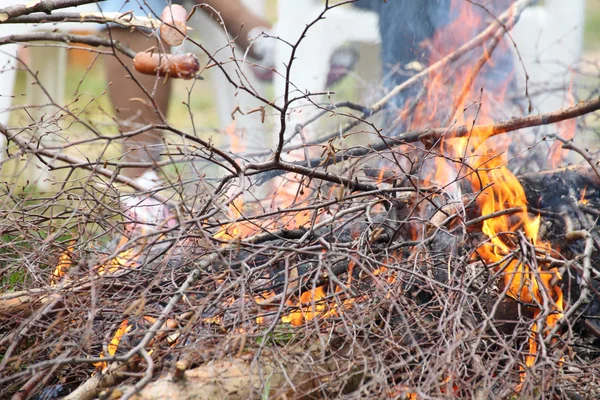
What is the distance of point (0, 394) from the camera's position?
5.42ft

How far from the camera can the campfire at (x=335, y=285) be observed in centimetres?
156

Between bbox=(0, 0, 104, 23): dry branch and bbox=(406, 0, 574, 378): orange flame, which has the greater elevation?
bbox=(0, 0, 104, 23): dry branch

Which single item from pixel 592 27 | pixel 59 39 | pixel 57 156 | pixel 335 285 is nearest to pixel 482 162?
pixel 335 285

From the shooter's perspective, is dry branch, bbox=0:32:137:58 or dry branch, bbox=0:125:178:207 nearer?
dry branch, bbox=0:125:178:207

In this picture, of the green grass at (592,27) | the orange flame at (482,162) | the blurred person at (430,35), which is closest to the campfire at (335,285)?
the orange flame at (482,162)

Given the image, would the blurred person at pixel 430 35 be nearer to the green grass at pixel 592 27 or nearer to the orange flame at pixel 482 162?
the orange flame at pixel 482 162

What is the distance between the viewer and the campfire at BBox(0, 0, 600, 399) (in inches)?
61.6

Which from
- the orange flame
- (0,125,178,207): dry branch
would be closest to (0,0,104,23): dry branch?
(0,125,178,207): dry branch

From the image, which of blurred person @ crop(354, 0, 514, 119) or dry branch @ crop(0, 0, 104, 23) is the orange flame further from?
dry branch @ crop(0, 0, 104, 23)

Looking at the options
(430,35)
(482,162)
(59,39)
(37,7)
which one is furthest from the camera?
(430,35)

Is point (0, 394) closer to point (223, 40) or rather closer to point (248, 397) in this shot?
point (248, 397)

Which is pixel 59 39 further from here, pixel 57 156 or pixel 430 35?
pixel 430 35

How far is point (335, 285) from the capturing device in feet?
7.04

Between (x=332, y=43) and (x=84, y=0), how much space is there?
7.84 feet
